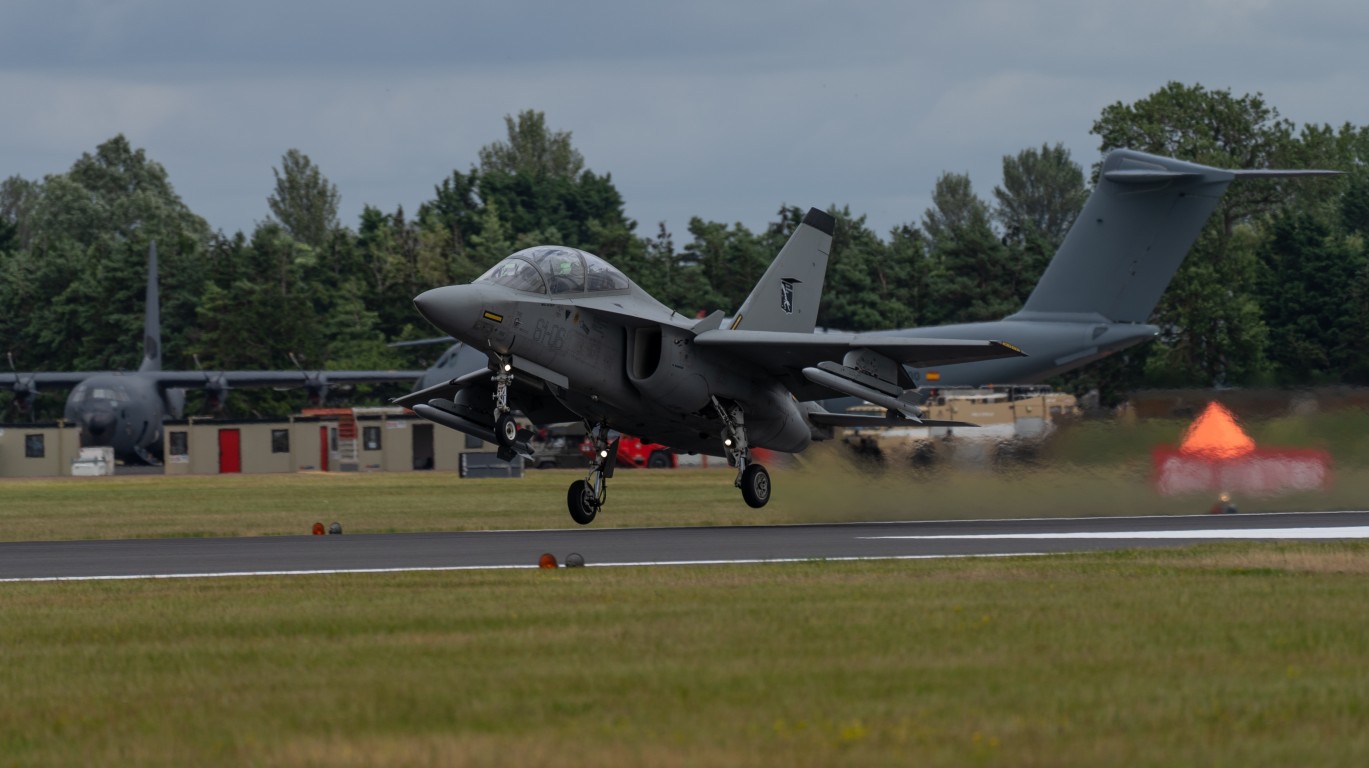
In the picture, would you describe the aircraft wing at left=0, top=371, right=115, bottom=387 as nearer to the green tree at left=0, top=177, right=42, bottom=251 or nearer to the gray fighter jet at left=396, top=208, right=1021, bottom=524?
the gray fighter jet at left=396, top=208, right=1021, bottom=524

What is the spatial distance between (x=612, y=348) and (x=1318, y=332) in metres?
41.3

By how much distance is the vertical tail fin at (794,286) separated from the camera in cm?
2812

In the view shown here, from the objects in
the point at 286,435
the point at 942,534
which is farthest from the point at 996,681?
the point at 286,435

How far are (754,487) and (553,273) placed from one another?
4.78 meters

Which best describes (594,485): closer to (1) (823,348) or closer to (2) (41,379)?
(1) (823,348)

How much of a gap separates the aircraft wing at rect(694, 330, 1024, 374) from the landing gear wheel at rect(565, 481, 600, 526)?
9.56ft

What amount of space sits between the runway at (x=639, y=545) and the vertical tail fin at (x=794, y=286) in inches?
156

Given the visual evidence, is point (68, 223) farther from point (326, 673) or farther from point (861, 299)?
point (326, 673)

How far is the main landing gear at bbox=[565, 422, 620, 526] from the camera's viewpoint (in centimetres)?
2594

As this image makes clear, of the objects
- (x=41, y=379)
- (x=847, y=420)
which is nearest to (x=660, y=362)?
(x=847, y=420)

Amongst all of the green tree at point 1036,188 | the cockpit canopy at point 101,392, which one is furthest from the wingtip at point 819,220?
the green tree at point 1036,188

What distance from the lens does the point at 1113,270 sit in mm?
33219

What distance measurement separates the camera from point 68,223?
449 ft

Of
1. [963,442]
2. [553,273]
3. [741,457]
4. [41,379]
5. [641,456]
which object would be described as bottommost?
[641,456]
